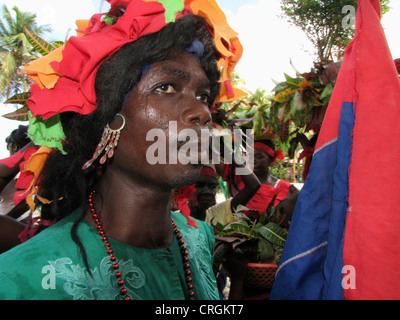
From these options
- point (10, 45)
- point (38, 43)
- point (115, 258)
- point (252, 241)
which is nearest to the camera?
point (115, 258)

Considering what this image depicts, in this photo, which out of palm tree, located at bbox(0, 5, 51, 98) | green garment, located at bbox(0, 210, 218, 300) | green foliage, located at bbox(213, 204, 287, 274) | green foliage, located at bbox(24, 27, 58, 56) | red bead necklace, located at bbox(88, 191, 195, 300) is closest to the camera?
green garment, located at bbox(0, 210, 218, 300)

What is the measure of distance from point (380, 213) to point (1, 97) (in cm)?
2333

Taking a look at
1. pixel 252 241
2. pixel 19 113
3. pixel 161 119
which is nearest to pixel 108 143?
pixel 161 119

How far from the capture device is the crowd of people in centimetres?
133

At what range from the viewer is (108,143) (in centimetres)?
145

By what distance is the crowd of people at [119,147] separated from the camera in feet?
4.38

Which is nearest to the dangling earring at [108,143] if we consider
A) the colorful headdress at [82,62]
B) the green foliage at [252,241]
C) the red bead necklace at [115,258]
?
the colorful headdress at [82,62]

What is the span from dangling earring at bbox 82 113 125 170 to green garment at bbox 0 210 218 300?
301mm

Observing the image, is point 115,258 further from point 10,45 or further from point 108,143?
point 10,45

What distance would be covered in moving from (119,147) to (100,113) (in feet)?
0.60

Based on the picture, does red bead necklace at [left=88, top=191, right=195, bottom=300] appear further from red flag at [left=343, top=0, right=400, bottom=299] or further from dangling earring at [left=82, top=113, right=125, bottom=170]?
red flag at [left=343, top=0, right=400, bottom=299]

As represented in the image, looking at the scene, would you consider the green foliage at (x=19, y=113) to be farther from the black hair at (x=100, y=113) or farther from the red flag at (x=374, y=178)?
the red flag at (x=374, y=178)

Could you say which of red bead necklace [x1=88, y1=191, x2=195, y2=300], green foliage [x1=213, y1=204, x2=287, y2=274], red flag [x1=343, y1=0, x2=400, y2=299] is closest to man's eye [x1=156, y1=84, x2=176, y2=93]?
red bead necklace [x1=88, y1=191, x2=195, y2=300]

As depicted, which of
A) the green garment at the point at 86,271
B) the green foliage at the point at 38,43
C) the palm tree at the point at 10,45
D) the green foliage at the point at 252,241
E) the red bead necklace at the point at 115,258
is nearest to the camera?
the green garment at the point at 86,271
